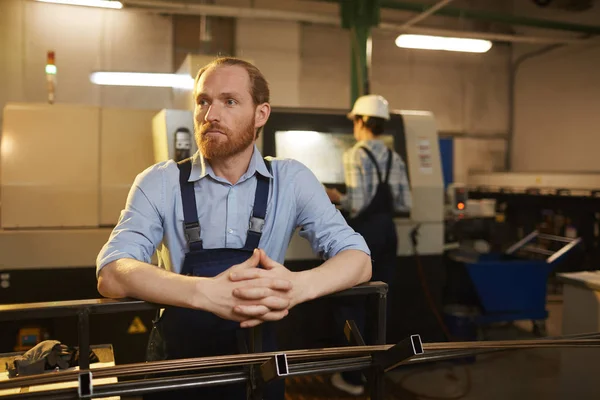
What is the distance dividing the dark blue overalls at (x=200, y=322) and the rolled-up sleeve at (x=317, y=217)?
124 mm

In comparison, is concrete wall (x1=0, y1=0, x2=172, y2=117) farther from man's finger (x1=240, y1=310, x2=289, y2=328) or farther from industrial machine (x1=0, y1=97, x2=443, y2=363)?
man's finger (x1=240, y1=310, x2=289, y2=328)

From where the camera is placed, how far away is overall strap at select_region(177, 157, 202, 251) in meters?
1.29

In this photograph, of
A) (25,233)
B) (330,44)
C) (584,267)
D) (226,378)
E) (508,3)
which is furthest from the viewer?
(508,3)

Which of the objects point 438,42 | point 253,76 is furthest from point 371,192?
point 438,42

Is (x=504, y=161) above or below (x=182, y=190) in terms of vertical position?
above

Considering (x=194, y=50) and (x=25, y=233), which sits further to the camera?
(x=194, y=50)

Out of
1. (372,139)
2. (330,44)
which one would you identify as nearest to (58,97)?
(330,44)

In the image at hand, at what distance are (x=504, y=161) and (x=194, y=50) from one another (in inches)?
206

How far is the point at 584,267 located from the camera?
5906 mm

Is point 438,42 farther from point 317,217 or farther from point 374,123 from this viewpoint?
point 317,217

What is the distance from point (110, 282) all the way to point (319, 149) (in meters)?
2.18

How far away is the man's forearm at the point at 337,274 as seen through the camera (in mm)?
1180

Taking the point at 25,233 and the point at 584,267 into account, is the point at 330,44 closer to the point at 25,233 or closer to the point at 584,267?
the point at 584,267

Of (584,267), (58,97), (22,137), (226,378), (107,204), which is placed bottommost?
(584,267)
